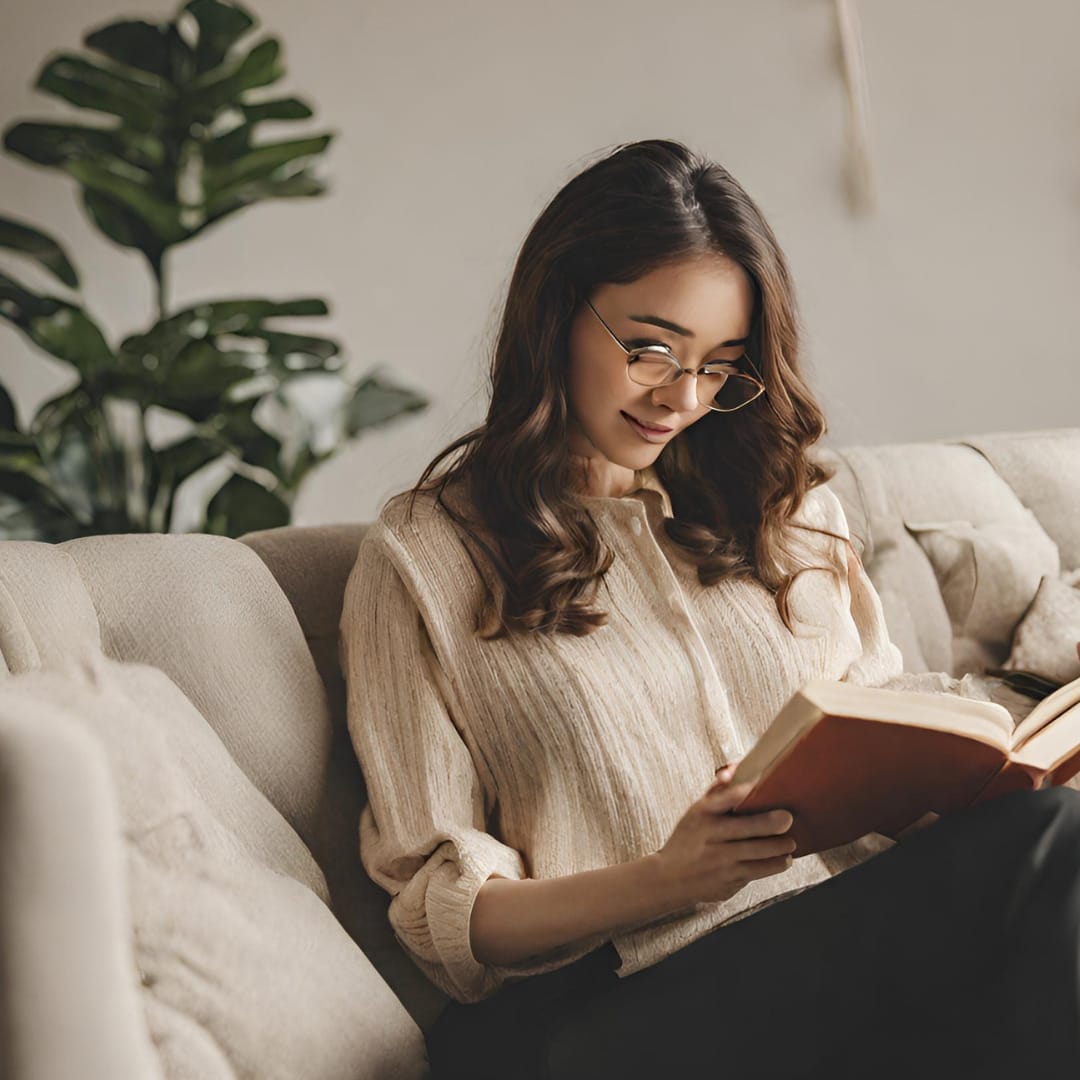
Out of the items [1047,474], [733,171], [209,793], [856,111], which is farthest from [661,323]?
[856,111]

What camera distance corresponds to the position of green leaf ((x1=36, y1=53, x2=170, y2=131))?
213 cm

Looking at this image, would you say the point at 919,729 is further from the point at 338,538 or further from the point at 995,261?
the point at 995,261

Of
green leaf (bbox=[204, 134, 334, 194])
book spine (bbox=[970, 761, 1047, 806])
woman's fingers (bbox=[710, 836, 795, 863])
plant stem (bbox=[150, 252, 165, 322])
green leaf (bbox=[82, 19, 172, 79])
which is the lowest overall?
woman's fingers (bbox=[710, 836, 795, 863])

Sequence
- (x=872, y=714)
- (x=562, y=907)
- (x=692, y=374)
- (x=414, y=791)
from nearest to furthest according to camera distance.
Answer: (x=872, y=714) < (x=562, y=907) < (x=414, y=791) < (x=692, y=374)

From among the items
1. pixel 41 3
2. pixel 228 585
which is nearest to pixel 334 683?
pixel 228 585

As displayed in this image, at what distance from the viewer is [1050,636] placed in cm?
170

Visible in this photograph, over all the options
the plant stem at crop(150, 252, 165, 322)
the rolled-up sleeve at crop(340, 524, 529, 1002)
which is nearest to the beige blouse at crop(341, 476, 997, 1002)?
the rolled-up sleeve at crop(340, 524, 529, 1002)

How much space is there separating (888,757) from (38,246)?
183cm

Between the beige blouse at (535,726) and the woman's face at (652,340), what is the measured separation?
0.38ft

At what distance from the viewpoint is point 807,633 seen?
135cm

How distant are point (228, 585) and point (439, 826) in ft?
1.19

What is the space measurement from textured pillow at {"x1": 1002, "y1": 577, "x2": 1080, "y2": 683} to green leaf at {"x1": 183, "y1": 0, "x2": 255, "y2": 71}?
5.27ft

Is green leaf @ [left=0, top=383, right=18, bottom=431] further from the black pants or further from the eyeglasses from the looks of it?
the black pants

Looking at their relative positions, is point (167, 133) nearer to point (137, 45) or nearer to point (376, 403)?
point (137, 45)
